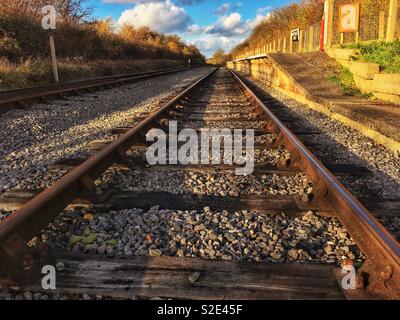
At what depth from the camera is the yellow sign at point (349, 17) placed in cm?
1202

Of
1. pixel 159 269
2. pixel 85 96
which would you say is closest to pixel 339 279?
pixel 159 269

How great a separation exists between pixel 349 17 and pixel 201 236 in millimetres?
12397

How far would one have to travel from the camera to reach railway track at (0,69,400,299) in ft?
6.02

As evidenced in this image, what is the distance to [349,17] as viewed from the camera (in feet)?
40.4

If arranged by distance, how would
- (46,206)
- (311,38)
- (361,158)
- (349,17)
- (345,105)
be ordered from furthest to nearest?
(311,38)
(349,17)
(345,105)
(361,158)
(46,206)

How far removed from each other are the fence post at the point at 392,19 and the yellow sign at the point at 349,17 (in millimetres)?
2375

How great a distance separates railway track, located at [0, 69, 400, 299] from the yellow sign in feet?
34.3

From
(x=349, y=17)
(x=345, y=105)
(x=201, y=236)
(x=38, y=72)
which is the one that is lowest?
(x=201, y=236)

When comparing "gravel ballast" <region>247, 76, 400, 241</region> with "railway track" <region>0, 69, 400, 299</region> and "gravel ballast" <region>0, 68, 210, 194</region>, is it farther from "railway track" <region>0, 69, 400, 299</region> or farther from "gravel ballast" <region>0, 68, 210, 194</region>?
"gravel ballast" <region>0, 68, 210, 194</region>

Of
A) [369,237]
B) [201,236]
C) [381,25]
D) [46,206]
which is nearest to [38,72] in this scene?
[381,25]

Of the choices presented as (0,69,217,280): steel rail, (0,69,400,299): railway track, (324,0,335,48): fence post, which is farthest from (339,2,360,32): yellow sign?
(0,69,217,280): steel rail

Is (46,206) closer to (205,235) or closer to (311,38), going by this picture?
(205,235)

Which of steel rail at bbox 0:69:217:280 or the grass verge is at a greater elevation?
the grass verge

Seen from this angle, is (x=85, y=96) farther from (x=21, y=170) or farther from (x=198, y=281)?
(x=198, y=281)
